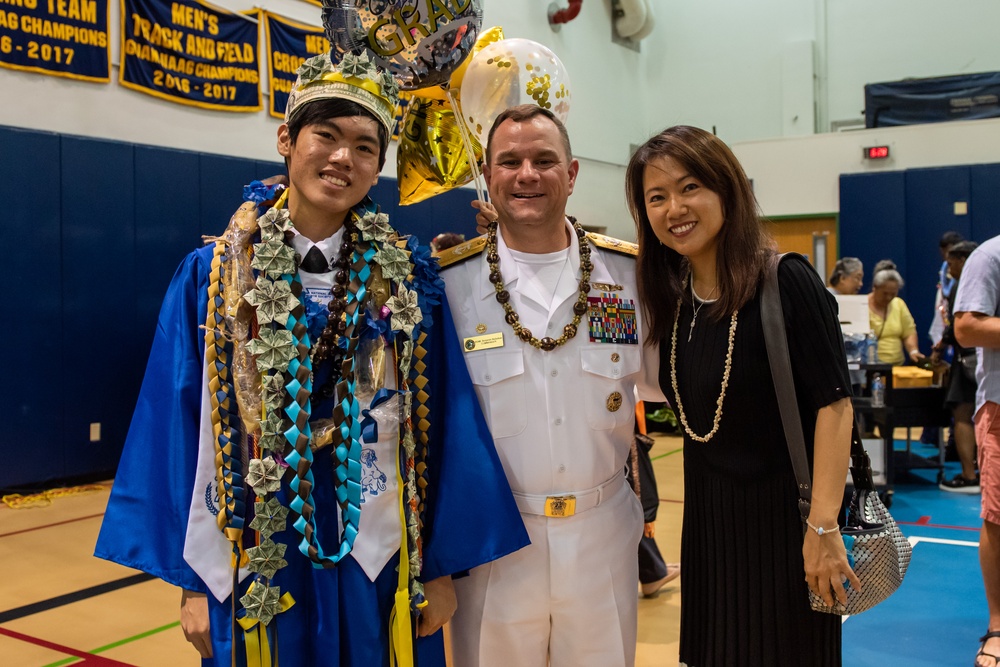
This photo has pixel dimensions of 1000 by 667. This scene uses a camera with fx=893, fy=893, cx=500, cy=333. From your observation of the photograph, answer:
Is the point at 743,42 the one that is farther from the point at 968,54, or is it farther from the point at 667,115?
the point at 968,54

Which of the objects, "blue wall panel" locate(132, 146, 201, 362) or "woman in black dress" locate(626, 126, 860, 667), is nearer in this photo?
"woman in black dress" locate(626, 126, 860, 667)

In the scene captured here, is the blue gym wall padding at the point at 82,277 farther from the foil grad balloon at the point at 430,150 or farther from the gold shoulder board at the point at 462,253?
the gold shoulder board at the point at 462,253

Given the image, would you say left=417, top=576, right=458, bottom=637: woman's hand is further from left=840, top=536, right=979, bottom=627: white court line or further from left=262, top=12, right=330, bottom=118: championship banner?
left=262, top=12, right=330, bottom=118: championship banner

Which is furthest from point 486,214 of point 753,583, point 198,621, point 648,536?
point 648,536

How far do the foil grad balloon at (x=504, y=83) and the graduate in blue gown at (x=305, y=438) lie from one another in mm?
899

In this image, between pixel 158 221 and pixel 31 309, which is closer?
pixel 31 309

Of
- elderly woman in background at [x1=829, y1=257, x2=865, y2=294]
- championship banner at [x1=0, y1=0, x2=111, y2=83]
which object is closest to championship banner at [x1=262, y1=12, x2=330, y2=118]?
championship banner at [x1=0, y1=0, x2=111, y2=83]

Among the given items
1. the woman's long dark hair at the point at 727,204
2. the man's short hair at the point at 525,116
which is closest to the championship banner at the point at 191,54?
the man's short hair at the point at 525,116

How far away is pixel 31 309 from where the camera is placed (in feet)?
22.1

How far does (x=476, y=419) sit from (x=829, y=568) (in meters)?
0.86

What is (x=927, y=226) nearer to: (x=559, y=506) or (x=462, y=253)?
(x=462, y=253)

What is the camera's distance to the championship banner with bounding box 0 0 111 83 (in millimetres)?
6582

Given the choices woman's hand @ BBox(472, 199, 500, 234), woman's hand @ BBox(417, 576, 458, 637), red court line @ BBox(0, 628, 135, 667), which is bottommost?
red court line @ BBox(0, 628, 135, 667)

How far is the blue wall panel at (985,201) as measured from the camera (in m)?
11.4
